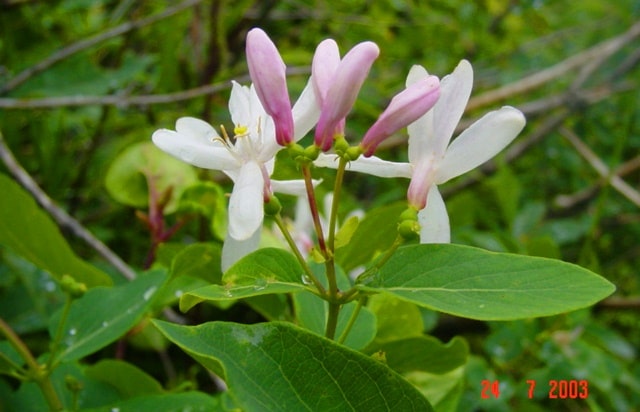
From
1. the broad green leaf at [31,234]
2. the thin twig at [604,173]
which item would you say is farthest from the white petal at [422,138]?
the thin twig at [604,173]

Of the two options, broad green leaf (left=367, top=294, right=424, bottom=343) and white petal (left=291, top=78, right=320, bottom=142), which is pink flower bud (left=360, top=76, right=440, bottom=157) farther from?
broad green leaf (left=367, top=294, right=424, bottom=343)

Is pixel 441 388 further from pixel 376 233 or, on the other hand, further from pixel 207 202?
pixel 207 202

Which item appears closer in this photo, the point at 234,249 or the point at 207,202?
the point at 234,249

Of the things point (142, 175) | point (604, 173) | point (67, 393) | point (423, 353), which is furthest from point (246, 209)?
point (604, 173)

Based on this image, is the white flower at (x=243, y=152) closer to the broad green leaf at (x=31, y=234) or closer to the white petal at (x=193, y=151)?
the white petal at (x=193, y=151)

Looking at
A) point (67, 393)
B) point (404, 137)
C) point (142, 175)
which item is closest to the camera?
point (67, 393)

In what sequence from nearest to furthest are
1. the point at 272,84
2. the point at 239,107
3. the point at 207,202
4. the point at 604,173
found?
the point at 272,84 < the point at 239,107 < the point at 207,202 < the point at 604,173
